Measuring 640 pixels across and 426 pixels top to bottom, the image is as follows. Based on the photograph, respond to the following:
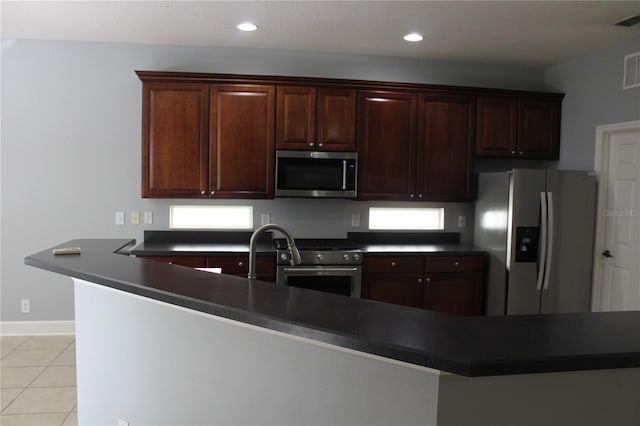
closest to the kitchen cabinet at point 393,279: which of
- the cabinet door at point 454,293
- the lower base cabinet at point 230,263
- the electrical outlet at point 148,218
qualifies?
the cabinet door at point 454,293

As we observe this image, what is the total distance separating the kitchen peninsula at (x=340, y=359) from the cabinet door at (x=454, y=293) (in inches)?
113

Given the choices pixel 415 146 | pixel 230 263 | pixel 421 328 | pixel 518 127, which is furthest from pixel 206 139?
pixel 421 328

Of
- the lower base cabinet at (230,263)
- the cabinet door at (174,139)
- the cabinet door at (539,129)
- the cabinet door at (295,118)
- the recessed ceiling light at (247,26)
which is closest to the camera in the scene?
the recessed ceiling light at (247,26)

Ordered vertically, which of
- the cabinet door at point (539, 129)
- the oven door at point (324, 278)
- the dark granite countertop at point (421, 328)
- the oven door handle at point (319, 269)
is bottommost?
the oven door at point (324, 278)

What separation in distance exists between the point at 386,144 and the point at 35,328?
141 inches

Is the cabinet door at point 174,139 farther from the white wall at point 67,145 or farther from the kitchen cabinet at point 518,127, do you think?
the kitchen cabinet at point 518,127

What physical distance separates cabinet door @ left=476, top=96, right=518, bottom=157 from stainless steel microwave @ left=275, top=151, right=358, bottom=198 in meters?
1.26

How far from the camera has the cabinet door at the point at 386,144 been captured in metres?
4.53

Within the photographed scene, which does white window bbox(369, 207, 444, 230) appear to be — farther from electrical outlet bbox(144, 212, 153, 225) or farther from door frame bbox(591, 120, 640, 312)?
electrical outlet bbox(144, 212, 153, 225)

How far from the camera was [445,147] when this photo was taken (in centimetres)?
468

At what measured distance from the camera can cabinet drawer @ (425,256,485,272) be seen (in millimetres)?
4398

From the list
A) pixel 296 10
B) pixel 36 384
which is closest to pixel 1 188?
pixel 36 384

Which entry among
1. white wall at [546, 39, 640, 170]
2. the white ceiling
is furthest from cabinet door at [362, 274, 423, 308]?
the white ceiling

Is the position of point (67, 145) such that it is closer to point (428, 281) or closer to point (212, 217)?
point (212, 217)
